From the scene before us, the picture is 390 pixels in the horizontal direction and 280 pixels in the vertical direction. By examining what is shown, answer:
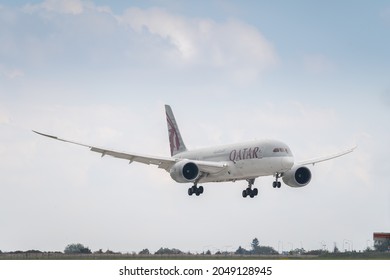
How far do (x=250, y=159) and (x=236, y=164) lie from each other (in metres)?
2.68

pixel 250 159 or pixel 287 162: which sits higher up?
pixel 250 159

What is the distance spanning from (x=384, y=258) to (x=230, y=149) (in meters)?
18.4

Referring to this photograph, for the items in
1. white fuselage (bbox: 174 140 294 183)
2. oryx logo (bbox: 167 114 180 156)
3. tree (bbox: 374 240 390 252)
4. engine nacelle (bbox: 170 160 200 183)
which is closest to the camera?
white fuselage (bbox: 174 140 294 183)

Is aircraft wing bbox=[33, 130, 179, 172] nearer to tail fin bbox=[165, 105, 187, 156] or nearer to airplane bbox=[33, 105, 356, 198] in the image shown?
airplane bbox=[33, 105, 356, 198]

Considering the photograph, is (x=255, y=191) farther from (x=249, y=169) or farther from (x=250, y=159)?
(x=250, y=159)

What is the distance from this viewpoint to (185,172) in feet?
361

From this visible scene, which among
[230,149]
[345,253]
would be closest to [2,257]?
[230,149]

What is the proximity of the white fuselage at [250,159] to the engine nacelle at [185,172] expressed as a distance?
9.51 ft

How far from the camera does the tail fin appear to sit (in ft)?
418

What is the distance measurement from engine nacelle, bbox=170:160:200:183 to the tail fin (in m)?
16.1

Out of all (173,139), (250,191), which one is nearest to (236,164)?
(250,191)

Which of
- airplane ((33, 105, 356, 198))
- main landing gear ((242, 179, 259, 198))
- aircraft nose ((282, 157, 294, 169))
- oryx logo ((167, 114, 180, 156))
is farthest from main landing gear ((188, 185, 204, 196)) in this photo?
aircraft nose ((282, 157, 294, 169))

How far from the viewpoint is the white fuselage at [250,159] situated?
104 meters
